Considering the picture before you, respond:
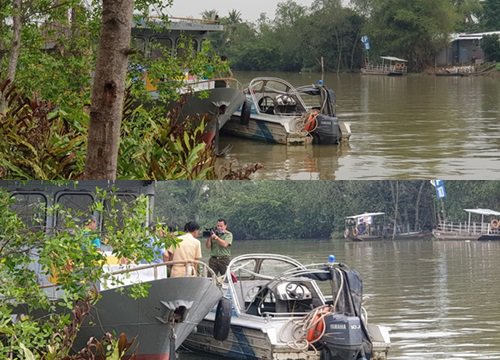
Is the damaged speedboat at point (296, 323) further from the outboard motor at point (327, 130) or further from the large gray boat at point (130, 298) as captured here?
the outboard motor at point (327, 130)

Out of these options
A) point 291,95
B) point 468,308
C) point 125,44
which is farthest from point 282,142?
point 125,44

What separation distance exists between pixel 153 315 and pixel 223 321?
1325mm

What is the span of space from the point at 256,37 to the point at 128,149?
240 ft

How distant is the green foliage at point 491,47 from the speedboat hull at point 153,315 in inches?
2507

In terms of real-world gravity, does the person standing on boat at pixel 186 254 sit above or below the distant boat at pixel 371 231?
above

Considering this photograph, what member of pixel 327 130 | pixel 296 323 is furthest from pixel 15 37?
pixel 327 130

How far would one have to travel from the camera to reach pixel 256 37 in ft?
282

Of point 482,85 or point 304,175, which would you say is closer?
point 304,175

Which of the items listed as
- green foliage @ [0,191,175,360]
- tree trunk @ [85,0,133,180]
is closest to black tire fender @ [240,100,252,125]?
tree trunk @ [85,0,133,180]

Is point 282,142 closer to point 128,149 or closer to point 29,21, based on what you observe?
point 29,21

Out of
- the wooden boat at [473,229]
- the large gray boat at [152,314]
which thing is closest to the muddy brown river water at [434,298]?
the large gray boat at [152,314]

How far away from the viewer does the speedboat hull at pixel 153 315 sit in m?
10.9

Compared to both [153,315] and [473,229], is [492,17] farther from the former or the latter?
[153,315]

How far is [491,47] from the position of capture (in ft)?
242
